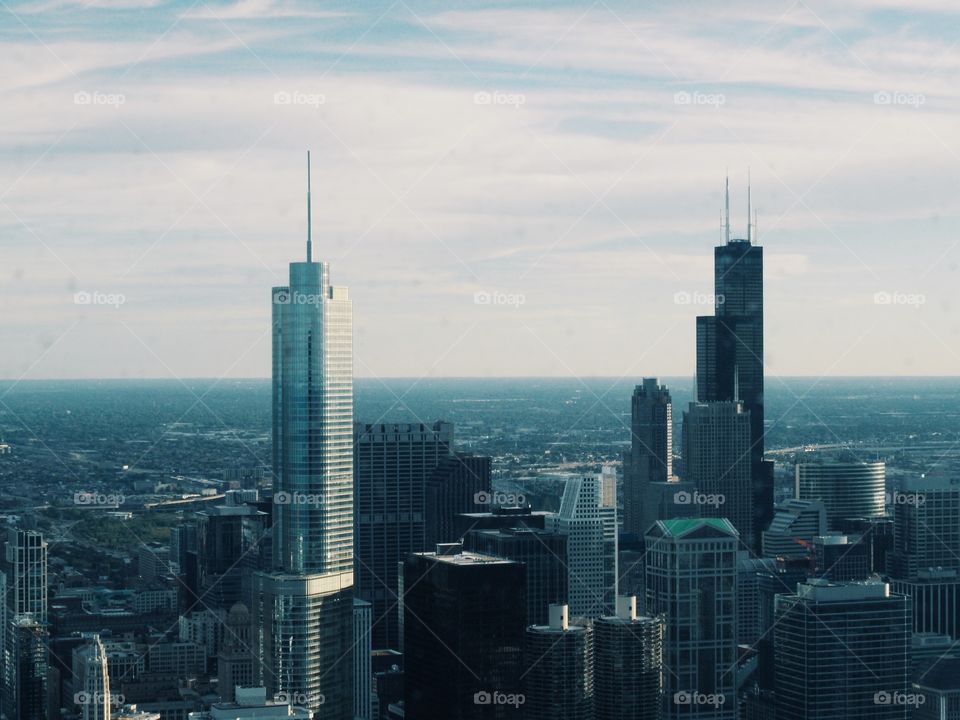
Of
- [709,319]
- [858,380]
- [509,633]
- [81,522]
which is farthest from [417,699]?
[709,319]

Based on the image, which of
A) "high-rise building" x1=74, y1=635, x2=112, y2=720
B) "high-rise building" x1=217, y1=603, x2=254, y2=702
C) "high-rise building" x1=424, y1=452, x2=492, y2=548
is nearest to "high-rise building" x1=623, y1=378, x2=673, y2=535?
"high-rise building" x1=424, y1=452, x2=492, y2=548

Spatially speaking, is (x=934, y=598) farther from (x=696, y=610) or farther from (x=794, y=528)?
(x=696, y=610)

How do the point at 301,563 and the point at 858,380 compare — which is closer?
the point at 301,563

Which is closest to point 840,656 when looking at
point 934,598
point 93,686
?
point 934,598

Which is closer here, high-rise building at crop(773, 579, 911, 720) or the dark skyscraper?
high-rise building at crop(773, 579, 911, 720)

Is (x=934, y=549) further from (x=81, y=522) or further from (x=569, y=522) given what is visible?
(x=81, y=522)

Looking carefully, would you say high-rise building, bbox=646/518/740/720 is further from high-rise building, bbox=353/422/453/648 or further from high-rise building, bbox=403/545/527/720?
high-rise building, bbox=353/422/453/648
